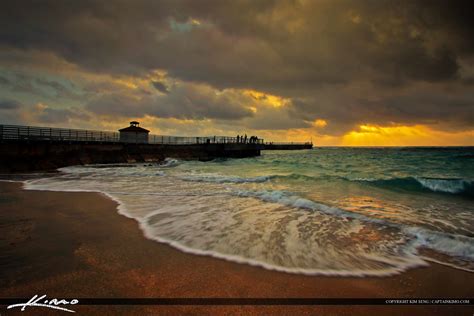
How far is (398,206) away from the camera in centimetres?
938

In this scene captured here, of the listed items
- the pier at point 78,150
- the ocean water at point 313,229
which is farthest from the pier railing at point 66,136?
the ocean water at point 313,229

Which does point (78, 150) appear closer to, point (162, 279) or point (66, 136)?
point (66, 136)

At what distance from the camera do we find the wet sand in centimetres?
297

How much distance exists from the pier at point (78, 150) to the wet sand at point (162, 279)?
75.2 feet

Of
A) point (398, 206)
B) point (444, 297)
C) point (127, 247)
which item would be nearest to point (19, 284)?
point (127, 247)

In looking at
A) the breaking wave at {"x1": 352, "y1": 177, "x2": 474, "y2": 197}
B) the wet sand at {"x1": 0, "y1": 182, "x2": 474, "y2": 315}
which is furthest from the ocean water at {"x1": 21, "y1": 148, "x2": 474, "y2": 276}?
the breaking wave at {"x1": 352, "y1": 177, "x2": 474, "y2": 197}

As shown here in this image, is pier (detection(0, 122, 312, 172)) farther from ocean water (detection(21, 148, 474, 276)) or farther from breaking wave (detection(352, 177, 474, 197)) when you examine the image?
breaking wave (detection(352, 177, 474, 197))

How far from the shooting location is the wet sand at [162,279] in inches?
117

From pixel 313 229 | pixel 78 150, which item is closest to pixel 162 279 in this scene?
pixel 313 229

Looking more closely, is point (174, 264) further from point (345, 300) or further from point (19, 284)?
point (345, 300)

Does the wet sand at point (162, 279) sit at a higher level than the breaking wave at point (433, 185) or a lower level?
lower

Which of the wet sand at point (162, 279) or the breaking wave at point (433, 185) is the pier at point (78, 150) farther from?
the breaking wave at point (433, 185)

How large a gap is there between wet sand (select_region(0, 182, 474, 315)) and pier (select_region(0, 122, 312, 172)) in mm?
22931

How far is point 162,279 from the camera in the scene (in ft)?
11.6
